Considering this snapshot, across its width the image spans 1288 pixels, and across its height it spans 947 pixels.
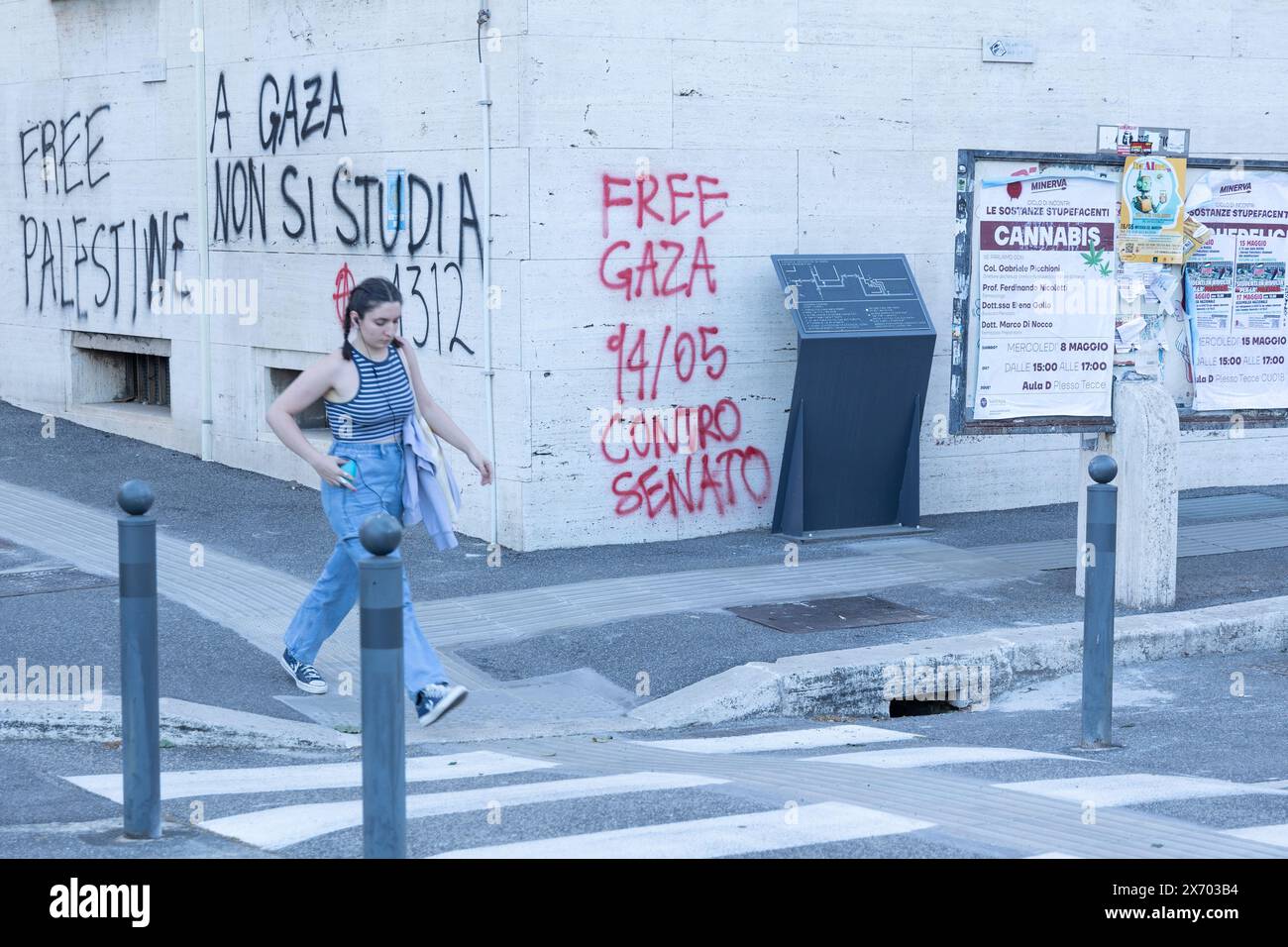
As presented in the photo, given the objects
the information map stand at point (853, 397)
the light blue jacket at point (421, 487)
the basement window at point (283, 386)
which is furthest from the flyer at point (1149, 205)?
the basement window at point (283, 386)

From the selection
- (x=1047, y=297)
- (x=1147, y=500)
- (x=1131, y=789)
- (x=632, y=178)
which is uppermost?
(x=632, y=178)

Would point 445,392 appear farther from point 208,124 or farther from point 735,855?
point 735,855

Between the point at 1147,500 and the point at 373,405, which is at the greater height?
the point at 373,405

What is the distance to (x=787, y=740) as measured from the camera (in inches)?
292

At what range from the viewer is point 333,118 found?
12305mm

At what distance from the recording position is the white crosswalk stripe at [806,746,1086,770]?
Result: 22.0 ft

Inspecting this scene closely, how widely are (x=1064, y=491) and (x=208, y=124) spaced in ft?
23.6

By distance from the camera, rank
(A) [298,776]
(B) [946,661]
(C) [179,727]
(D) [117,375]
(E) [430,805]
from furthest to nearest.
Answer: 1. (D) [117,375]
2. (B) [946,661]
3. (C) [179,727]
4. (A) [298,776]
5. (E) [430,805]

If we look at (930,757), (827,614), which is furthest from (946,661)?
(930,757)

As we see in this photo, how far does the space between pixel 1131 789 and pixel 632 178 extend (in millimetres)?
6026

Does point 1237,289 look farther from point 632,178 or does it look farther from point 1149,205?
point 632,178

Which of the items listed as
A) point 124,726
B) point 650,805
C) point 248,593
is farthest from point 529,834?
point 248,593
